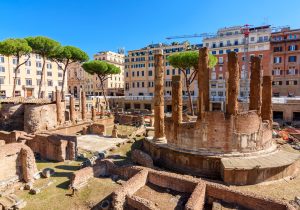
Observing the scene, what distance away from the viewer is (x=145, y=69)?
194ft

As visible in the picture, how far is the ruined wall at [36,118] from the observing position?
23.5 metres

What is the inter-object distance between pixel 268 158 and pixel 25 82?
54490mm

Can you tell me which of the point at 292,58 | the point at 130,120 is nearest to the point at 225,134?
the point at 130,120

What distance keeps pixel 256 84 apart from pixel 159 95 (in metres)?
7.98

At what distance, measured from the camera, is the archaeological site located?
34.4ft

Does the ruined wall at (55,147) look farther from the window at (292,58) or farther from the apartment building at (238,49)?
the window at (292,58)

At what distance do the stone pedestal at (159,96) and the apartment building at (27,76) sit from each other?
4210 centimetres

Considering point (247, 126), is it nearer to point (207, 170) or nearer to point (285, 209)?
point (207, 170)

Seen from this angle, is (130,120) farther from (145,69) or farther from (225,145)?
(145,69)

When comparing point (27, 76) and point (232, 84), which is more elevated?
point (27, 76)

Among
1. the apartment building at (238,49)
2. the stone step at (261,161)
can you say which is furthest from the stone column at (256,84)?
the apartment building at (238,49)

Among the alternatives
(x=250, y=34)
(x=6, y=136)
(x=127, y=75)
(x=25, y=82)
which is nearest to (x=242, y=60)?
(x=250, y=34)

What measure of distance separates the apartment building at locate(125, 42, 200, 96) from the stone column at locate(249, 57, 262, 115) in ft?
127

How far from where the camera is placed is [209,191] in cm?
1083
